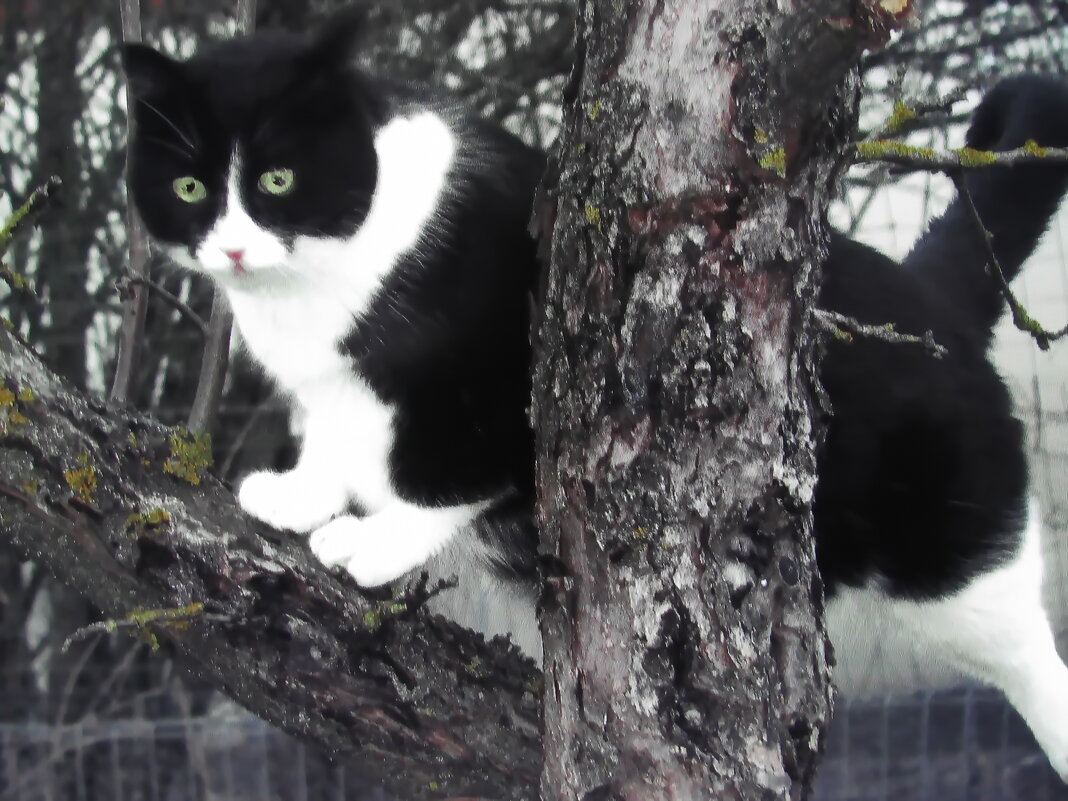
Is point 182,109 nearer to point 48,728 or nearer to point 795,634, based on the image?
point 795,634

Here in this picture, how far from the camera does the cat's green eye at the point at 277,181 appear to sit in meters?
0.66

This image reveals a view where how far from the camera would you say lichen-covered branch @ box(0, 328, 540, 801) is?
0.68 meters

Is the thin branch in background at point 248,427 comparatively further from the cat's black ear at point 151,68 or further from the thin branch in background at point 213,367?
the cat's black ear at point 151,68

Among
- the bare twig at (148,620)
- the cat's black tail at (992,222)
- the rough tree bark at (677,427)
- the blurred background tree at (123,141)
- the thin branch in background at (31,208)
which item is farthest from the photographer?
the blurred background tree at (123,141)

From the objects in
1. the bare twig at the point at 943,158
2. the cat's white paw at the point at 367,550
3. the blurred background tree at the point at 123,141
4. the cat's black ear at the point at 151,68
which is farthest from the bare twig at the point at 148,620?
the blurred background tree at the point at 123,141

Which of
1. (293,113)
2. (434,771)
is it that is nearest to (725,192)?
(293,113)

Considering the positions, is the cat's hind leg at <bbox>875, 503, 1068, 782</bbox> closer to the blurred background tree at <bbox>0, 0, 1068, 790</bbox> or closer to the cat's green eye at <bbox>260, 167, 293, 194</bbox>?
the blurred background tree at <bbox>0, 0, 1068, 790</bbox>

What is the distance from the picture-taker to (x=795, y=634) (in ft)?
1.68

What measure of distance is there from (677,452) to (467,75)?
115cm

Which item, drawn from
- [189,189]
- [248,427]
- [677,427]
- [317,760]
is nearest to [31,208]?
[189,189]

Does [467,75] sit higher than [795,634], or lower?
higher

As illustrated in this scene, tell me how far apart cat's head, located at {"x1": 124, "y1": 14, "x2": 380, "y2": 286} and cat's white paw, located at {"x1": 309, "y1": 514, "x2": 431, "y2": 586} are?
240mm

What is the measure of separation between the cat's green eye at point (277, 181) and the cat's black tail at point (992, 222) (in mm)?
687

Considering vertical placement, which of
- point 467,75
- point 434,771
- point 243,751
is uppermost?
point 467,75
